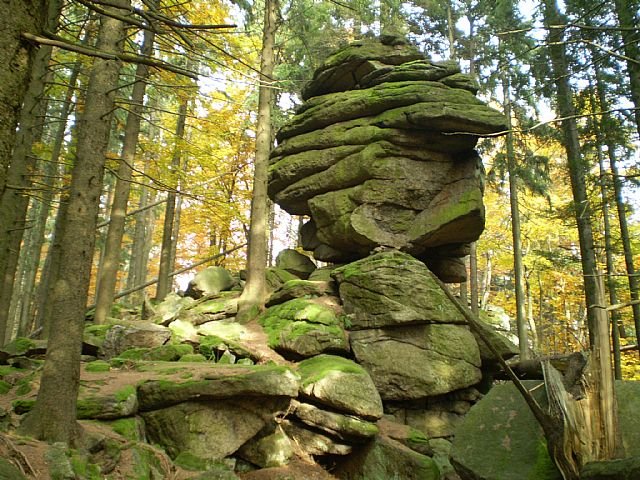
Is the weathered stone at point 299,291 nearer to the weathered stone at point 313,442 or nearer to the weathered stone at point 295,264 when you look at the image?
the weathered stone at point 295,264

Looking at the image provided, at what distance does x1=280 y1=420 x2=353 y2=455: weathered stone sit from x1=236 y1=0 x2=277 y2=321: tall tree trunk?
3966 millimetres

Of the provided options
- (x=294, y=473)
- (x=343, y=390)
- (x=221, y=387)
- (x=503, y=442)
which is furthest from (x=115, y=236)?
(x=503, y=442)

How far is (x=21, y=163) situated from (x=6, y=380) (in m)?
4.18

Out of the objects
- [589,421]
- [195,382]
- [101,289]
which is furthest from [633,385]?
[101,289]

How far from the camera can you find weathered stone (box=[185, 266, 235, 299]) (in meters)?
13.2

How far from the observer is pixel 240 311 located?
11125mm

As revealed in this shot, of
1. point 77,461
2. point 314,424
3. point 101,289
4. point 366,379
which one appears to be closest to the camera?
point 77,461

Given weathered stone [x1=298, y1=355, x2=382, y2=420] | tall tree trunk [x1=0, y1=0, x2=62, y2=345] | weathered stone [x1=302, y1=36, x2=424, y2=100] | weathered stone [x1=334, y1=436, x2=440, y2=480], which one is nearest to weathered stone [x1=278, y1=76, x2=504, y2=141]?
weathered stone [x1=302, y1=36, x2=424, y2=100]

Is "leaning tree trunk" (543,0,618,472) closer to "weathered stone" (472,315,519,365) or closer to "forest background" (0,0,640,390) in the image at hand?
"forest background" (0,0,640,390)

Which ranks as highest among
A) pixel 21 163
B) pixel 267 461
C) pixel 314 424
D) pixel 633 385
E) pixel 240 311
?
pixel 21 163

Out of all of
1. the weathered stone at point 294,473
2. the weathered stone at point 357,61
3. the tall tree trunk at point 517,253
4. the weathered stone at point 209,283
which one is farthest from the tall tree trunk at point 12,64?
the tall tree trunk at point 517,253

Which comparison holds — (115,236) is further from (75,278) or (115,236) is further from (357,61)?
(357,61)

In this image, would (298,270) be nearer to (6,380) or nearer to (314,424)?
(314,424)

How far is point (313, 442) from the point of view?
24.4 ft
